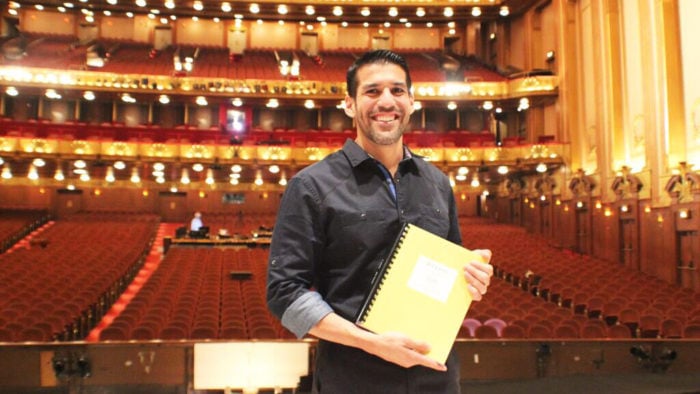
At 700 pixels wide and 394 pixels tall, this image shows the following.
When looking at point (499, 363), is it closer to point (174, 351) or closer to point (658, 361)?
point (658, 361)

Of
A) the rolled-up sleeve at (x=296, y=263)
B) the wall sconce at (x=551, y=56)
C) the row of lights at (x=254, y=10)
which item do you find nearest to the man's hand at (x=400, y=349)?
the rolled-up sleeve at (x=296, y=263)

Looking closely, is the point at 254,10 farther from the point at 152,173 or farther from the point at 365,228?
the point at 365,228

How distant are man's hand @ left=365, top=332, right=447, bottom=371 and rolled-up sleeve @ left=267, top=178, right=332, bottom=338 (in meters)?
0.10

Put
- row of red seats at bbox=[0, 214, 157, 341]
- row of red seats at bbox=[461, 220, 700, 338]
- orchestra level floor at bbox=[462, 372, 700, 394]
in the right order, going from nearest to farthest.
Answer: orchestra level floor at bbox=[462, 372, 700, 394], row of red seats at bbox=[0, 214, 157, 341], row of red seats at bbox=[461, 220, 700, 338]

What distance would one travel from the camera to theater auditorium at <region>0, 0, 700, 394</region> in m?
2.87

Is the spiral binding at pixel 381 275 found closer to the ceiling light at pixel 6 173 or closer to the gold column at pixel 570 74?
the gold column at pixel 570 74

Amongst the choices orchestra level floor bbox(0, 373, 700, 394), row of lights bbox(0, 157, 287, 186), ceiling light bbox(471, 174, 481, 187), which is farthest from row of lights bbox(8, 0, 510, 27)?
orchestra level floor bbox(0, 373, 700, 394)

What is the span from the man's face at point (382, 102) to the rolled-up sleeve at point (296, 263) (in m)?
0.17

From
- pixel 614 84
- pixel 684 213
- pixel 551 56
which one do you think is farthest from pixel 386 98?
pixel 551 56

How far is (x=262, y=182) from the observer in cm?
1889

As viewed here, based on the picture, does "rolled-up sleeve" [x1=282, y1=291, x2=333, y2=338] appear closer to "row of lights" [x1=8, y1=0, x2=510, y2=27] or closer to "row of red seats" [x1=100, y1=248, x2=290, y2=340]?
"row of red seats" [x1=100, y1=248, x2=290, y2=340]

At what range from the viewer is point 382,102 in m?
1.05

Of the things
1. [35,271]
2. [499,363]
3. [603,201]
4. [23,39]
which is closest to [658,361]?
[499,363]

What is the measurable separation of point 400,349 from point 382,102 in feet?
1.46
